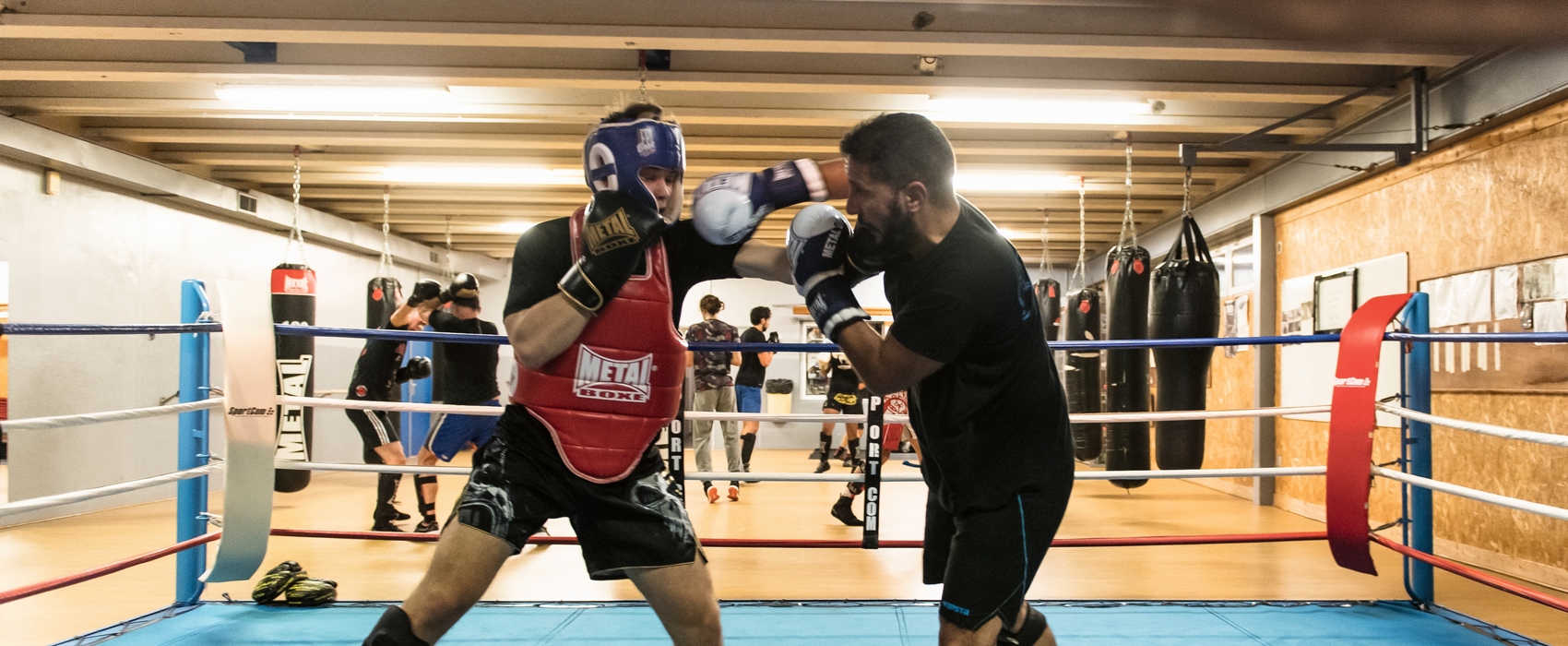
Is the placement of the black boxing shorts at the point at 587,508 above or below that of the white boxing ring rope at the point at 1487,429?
below

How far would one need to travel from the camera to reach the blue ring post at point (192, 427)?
2588 millimetres

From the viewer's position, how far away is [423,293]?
4371 mm

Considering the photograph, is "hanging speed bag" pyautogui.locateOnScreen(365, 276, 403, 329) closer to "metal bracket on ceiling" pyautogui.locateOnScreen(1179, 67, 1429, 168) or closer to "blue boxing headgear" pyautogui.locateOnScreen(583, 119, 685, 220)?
"metal bracket on ceiling" pyautogui.locateOnScreen(1179, 67, 1429, 168)

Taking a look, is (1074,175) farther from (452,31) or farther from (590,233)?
(590,233)

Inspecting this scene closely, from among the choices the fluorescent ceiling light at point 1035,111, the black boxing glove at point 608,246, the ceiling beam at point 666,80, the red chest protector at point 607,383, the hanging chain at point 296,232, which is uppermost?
the ceiling beam at point 666,80

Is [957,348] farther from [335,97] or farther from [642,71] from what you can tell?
[335,97]

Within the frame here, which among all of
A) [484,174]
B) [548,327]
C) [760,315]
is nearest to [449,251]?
[484,174]

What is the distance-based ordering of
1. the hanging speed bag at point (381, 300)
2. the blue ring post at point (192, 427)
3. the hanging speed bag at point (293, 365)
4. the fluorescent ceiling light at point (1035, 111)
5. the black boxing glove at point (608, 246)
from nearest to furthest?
the black boxing glove at point (608, 246), the blue ring post at point (192, 427), the fluorescent ceiling light at point (1035, 111), the hanging speed bag at point (293, 365), the hanging speed bag at point (381, 300)

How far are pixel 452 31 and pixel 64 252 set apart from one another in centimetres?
347

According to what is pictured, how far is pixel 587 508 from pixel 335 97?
414 centimetres

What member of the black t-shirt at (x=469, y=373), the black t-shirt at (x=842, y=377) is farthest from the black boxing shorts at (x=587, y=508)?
the black t-shirt at (x=842, y=377)

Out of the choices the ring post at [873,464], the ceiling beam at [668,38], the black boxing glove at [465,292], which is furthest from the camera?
the black boxing glove at [465,292]

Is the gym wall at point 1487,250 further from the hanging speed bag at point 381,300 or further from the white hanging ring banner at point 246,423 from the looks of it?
the hanging speed bag at point 381,300

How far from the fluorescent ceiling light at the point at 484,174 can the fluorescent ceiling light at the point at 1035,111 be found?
278 cm
